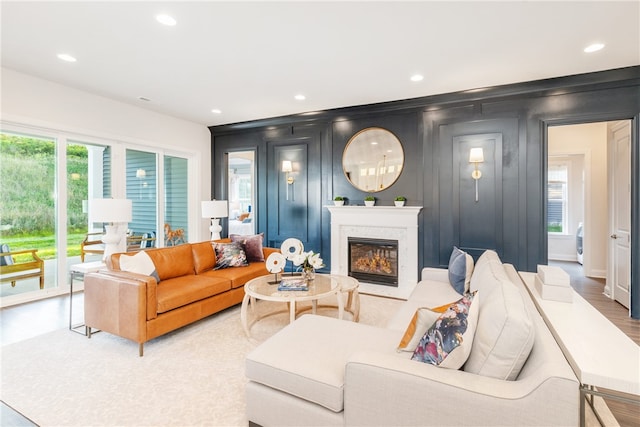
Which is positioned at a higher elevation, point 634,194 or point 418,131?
point 418,131

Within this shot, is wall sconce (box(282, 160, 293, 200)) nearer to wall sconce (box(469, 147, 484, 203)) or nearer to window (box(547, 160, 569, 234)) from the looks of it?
wall sconce (box(469, 147, 484, 203))

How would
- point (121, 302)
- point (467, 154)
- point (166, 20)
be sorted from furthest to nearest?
point (467, 154) < point (121, 302) < point (166, 20)

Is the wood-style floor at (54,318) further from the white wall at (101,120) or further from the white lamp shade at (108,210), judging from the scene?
the white wall at (101,120)

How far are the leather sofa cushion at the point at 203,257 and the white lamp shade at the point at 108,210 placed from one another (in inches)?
32.6

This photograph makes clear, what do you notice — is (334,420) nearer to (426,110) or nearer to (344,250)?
(344,250)

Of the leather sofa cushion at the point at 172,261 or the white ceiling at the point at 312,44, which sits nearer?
the white ceiling at the point at 312,44

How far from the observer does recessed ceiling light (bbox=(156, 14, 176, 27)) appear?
2482 mm

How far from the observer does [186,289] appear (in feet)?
9.97

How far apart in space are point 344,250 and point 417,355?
341 centimetres

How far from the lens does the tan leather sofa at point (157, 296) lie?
261cm

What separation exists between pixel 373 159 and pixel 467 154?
1282mm

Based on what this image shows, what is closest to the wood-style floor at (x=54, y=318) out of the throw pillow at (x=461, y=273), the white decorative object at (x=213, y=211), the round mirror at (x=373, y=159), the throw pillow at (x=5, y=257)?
the throw pillow at (x=5, y=257)

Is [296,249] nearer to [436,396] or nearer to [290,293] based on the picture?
[290,293]

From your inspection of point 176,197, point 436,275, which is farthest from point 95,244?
point 436,275
